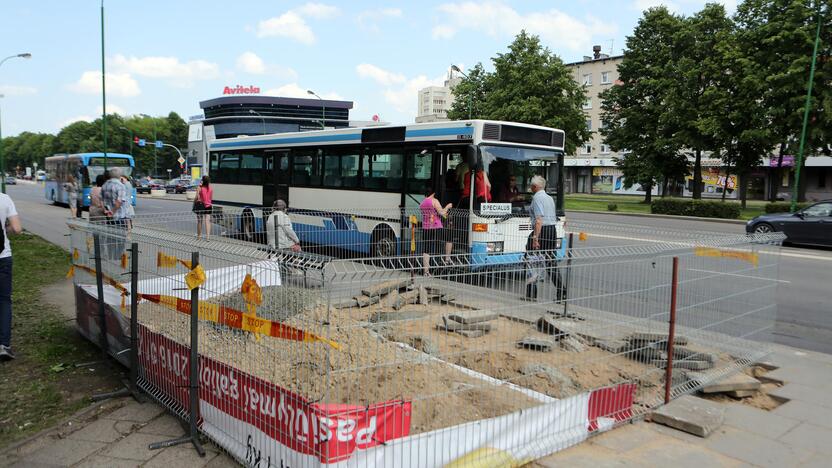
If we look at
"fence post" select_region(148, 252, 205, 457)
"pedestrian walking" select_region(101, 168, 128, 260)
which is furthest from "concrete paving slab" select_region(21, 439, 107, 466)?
"pedestrian walking" select_region(101, 168, 128, 260)

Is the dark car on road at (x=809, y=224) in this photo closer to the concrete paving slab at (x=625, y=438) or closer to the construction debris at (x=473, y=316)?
the concrete paving slab at (x=625, y=438)

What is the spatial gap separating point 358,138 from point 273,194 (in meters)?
4.22

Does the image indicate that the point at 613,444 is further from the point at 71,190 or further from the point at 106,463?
the point at 71,190

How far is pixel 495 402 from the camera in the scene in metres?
4.18

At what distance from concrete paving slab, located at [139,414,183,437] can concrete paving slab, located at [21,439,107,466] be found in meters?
0.33

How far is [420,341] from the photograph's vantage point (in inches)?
170

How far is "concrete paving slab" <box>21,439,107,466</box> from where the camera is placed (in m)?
3.98

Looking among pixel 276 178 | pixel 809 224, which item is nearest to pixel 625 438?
pixel 276 178

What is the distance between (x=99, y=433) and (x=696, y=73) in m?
42.9

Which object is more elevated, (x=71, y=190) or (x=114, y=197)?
(x=114, y=197)

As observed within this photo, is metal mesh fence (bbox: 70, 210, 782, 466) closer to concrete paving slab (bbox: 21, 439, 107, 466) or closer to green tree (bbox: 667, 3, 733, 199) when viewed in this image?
concrete paving slab (bbox: 21, 439, 107, 466)

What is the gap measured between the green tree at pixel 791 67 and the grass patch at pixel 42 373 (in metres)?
35.2

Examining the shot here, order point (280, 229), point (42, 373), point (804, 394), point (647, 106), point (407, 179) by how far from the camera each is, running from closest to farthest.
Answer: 1. point (804, 394)
2. point (42, 373)
3. point (280, 229)
4. point (407, 179)
5. point (647, 106)

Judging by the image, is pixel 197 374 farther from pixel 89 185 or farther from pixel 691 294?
pixel 89 185
